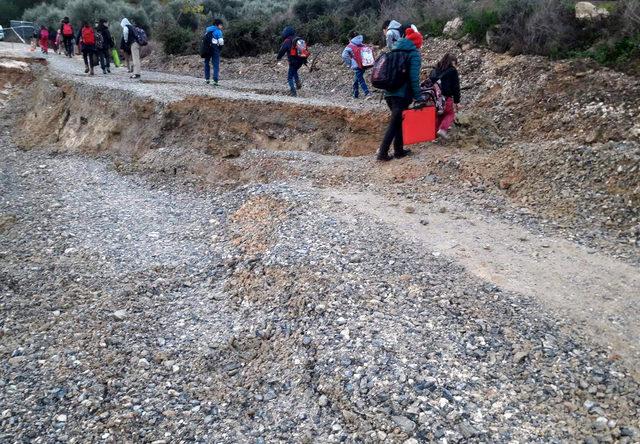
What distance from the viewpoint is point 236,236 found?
23.5 feet

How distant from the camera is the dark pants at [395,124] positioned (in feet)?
25.9

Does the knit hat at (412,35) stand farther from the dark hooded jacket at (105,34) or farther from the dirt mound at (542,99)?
the dark hooded jacket at (105,34)

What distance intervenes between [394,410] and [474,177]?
4576mm

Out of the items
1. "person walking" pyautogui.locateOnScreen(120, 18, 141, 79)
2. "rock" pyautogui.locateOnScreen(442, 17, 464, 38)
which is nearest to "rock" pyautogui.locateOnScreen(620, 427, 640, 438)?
"rock" pyautogui.locateOnScreen(442, 17, 464, 38)

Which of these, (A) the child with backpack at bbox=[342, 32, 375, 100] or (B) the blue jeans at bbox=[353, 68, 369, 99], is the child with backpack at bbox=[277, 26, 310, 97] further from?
(B) the blue jeans at bbox=[353, 68, 369, 99]

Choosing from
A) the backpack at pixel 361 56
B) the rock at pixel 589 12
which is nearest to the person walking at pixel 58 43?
the backpack at pixel 361 56

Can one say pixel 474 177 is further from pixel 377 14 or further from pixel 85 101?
pixel 377 14

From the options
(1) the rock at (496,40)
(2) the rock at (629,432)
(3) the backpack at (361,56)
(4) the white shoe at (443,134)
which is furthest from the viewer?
(3) the backpack at (361,56)

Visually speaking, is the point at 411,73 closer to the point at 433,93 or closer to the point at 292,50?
the point at 433,93

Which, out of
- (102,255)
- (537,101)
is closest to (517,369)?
(102,255)

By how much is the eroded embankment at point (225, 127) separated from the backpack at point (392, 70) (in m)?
2.28

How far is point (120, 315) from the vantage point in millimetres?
5699

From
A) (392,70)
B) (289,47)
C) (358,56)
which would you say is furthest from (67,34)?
(392,70)

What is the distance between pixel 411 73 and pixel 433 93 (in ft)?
2.98
